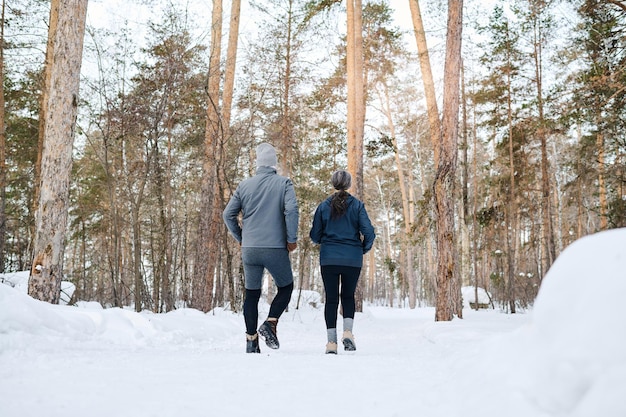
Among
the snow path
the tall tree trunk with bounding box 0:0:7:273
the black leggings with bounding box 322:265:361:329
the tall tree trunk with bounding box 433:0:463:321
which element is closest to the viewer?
the snow path

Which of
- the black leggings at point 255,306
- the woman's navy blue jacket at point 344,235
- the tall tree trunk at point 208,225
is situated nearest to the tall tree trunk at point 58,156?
the black leggings at point 255,306

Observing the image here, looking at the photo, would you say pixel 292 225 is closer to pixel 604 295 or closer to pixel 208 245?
pixel 604 295

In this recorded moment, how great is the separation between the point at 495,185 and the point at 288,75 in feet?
34.0

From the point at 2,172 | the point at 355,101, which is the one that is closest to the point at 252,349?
the point at 355,101

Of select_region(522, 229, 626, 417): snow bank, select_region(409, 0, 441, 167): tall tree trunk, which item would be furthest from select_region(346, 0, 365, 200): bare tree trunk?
select_region(522, 229, 626, 417): snow bank

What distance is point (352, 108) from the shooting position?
13.1 meters

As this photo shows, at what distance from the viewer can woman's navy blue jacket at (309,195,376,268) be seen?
502cm

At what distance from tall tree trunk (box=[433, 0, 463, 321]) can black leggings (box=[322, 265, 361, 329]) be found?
11.6 feet

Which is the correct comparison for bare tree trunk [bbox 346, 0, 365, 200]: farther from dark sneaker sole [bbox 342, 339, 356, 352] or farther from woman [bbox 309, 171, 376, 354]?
dark sneaker sole [bbox 342, 339, 356, 352]

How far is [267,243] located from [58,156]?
12.4 ft

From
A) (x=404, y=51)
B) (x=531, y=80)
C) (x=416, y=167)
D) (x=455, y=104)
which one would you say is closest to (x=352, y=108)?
(x=455, y=104)

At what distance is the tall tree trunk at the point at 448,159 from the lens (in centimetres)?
813

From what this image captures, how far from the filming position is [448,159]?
825cm

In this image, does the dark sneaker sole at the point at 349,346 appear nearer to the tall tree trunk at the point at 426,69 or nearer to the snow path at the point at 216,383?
the snow path at the point at 216,383
